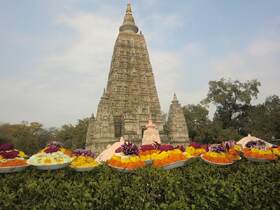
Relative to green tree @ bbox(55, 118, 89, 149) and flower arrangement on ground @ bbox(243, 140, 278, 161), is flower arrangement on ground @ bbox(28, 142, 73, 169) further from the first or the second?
green tree @ bbox(55, 118, 89, 149)

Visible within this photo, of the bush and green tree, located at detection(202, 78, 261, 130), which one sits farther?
green tree, located at detection(202, 78, 261, 130)

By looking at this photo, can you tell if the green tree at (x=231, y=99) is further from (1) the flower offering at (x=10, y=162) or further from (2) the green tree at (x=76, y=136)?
(1) the flower offering at (x=10, y=162)

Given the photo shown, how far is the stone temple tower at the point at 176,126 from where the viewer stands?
993 inches

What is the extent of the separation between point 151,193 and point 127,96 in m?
20.8

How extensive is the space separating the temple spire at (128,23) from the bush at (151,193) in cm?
2472

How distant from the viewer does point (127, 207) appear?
4035 mm

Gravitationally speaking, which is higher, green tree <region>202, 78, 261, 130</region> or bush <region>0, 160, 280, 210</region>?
green tree <region>202, 78, 261, 130</region>

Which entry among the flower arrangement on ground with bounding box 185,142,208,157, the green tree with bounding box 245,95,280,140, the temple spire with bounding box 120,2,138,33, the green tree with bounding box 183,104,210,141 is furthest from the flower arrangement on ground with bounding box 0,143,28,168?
the green tree with bounding box 183,104,210,141

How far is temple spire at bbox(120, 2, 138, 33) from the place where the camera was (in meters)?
27.9

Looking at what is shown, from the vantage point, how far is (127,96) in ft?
82.2

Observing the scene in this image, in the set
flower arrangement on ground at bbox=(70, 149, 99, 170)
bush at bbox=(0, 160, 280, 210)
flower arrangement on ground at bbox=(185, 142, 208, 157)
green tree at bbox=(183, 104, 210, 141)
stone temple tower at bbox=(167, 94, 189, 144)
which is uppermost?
green tree at bbox=(183, 104, 210, 141)

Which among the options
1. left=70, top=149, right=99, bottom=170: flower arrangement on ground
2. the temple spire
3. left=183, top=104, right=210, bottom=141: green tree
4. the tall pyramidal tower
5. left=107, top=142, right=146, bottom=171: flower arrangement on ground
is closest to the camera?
left=107, top=142, right=146, bottom=171: flower arrangement on ground

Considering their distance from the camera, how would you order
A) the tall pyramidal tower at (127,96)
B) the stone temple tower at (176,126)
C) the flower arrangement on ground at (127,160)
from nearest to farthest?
1. the flower arrangement on ground at (127,160)
2. the tall pyramidal tower at (127,96)
3. the stone temple tower at (176,126)

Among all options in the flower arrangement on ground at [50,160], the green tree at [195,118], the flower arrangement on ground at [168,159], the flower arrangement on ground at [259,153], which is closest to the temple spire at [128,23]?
the green tree at [195,118]
